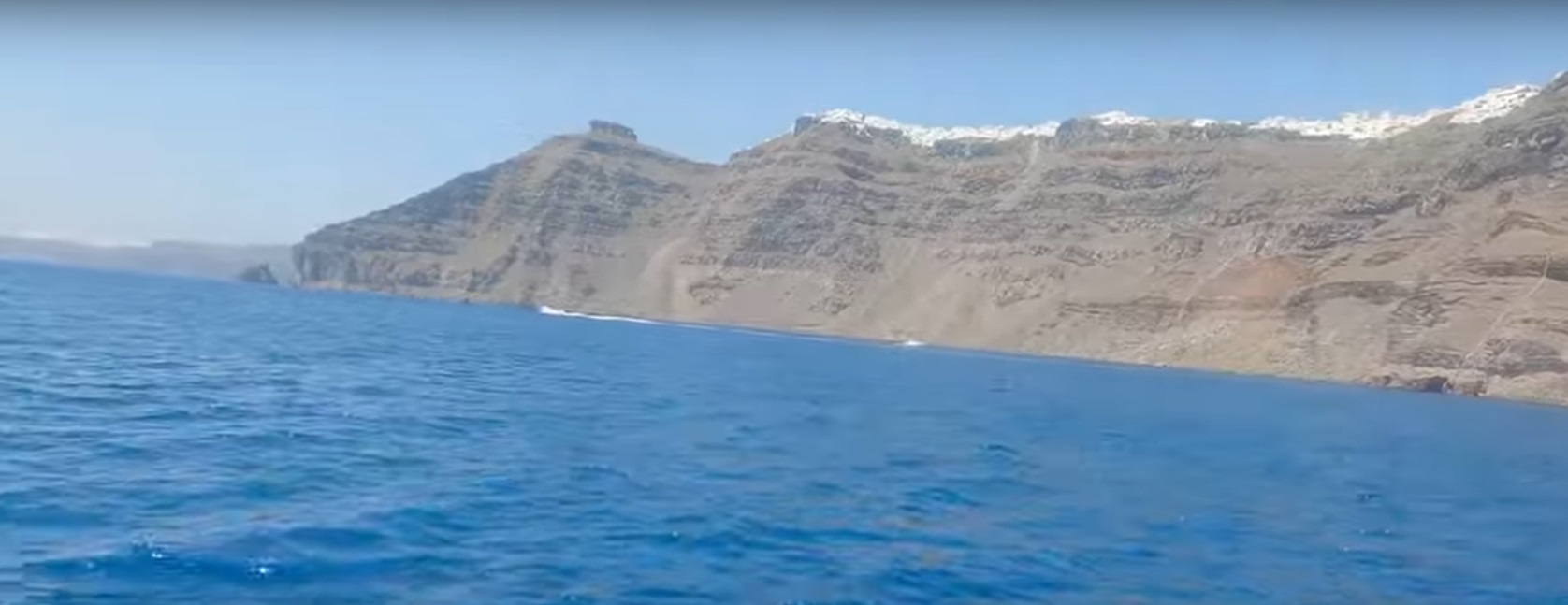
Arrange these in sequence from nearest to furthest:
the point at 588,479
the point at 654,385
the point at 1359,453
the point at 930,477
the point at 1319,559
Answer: the point at 1319,559
the point at 588,479
the point at 930,477
the point at 1359,453
the point at 654,385

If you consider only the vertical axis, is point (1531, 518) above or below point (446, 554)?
below

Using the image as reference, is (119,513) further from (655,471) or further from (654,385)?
(654,385)

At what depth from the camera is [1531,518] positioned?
2958 cm

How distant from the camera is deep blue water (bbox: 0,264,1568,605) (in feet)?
50.8

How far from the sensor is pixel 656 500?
21719 millimetres

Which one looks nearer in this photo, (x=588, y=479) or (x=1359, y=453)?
(x=588, y=479)

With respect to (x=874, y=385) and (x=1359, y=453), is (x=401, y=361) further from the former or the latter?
(x=1359, y=453)

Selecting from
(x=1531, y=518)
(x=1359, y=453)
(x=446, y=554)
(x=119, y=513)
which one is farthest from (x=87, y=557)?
(x=1359, y=453)

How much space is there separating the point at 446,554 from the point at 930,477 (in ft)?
46.5

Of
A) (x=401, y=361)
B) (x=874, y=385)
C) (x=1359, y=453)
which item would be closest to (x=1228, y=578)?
(x=1359, y=453)

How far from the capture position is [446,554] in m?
16.1

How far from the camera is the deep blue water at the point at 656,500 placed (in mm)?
15469

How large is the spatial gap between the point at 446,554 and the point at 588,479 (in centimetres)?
744

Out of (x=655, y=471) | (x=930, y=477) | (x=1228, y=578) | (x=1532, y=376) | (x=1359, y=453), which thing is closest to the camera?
(x=1228, y=578)
